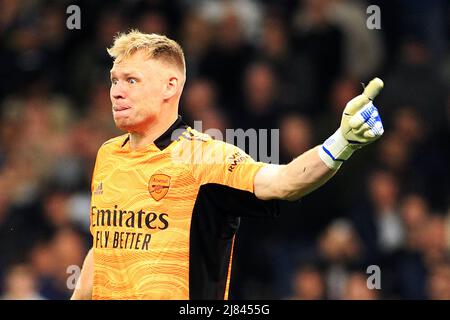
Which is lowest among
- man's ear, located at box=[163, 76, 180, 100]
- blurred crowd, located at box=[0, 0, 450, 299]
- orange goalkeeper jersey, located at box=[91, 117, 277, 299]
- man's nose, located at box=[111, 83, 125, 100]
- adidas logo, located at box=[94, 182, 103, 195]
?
orange goalkeeper jersey, located at box=[91, 117, 277, 299]

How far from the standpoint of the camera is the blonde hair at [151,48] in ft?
16.4

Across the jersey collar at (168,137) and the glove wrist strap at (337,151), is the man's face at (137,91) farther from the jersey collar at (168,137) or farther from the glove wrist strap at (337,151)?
the glove wrist strap at (337,151)

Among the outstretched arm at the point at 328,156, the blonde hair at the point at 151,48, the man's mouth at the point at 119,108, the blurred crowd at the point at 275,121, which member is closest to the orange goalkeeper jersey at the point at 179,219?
the outstretched arm at the point at 328,156

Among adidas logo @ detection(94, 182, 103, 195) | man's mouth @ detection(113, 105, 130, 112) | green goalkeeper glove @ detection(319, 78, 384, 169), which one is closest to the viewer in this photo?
green goalkeeper glove @ detection(319, 78, 384, 169)

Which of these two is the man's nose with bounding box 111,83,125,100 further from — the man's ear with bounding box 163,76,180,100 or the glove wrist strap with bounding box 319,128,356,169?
the glove wrist strap with bounding box 319,128,356,169

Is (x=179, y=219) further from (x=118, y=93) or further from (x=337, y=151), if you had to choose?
(x=337, y=151)

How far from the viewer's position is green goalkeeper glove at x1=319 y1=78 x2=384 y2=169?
430cm

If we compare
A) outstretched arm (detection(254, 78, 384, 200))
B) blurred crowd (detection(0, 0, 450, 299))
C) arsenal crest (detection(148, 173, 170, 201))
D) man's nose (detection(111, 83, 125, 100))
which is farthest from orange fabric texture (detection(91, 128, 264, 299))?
blurred crowd (detection(0, 0, 450, 299))

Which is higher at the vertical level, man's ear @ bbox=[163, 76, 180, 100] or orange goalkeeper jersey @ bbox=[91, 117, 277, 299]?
man's ear @ bbox=[163, 76, 180, 100]

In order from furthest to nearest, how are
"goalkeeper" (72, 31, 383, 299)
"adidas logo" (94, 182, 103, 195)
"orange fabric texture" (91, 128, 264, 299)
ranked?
"adidas logo" (94, 182, 103, 195)
"orange fabric texture" (91, 128, 264, 299)
"goalkeeper" (72, 31, 383, 299)

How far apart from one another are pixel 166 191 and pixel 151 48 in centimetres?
67

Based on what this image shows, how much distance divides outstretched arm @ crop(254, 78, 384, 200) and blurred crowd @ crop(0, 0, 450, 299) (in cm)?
382

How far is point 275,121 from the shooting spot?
9.50 metres

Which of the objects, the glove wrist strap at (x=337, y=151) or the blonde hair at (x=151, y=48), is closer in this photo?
the glove wrist strap at (x=337, y=151)
